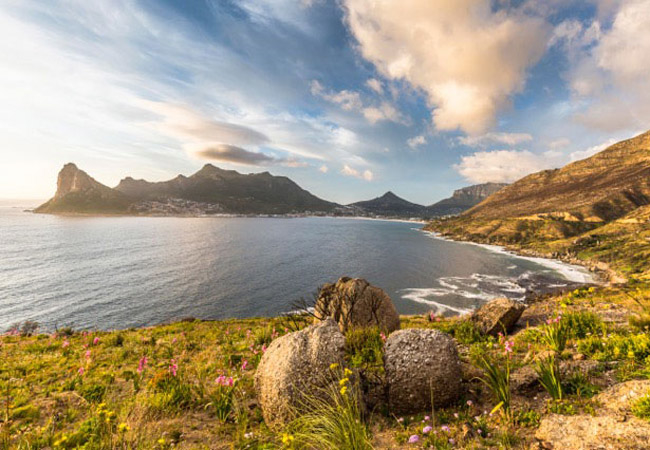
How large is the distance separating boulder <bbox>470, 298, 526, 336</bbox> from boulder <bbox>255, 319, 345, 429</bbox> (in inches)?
307

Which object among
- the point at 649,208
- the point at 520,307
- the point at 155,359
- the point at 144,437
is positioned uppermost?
the point at 649,208

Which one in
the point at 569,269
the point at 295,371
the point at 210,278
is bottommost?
the point at 210,278

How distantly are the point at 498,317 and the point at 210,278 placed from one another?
7069cm

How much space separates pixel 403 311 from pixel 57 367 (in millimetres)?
50975

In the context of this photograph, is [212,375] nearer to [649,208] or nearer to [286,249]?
[286,249]

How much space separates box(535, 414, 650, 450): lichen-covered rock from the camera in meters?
3.48

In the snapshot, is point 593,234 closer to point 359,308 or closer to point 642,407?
point 359,308

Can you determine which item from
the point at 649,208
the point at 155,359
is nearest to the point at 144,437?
the point at 155,359

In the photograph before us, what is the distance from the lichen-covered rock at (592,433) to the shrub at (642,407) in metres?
0.09

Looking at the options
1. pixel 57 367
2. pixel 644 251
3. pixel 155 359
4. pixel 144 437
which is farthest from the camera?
pixel 644 251

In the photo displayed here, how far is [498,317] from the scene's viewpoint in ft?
34.0

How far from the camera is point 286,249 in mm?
118062

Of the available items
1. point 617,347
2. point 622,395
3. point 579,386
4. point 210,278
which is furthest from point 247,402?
point 210,278

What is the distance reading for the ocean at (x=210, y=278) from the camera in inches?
1921
